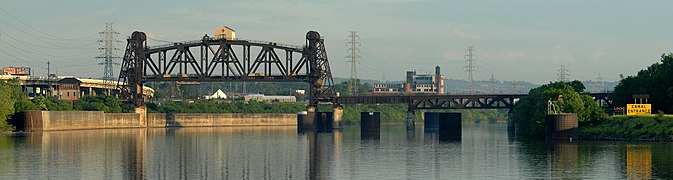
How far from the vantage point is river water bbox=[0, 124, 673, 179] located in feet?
271

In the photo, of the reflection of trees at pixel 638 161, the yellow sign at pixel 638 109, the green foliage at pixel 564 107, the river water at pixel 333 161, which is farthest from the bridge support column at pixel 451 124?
the reflection of trees at pixel 638 161

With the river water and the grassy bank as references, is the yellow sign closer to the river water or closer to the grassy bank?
the grassy bank

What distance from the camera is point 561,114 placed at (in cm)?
13138

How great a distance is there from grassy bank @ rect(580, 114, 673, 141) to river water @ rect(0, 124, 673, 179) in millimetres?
4314

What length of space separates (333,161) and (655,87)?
65032mm

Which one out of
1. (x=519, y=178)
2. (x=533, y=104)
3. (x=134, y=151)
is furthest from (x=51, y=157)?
(x=533, y=104)

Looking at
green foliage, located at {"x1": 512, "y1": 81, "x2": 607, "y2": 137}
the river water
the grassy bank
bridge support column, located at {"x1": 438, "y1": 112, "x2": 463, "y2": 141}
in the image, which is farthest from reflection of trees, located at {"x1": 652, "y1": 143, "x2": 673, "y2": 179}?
bridge support column, located at {"x1": 438, "y1": 112, "x2": 463, "y2": 141}

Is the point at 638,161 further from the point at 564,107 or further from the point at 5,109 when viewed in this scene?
the point at 5,109

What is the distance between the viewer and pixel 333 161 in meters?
100

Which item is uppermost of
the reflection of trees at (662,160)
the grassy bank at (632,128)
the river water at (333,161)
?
the grassy bank at (632,128)

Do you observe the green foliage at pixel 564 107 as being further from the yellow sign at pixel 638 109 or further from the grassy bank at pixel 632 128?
the yellow sign at pixel 638 109

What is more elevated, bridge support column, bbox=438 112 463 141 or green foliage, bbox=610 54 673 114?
green foliage, bbox=610 54 673 114

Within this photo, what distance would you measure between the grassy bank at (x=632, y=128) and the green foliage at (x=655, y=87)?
10281mm

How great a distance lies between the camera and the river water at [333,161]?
82500 mm
